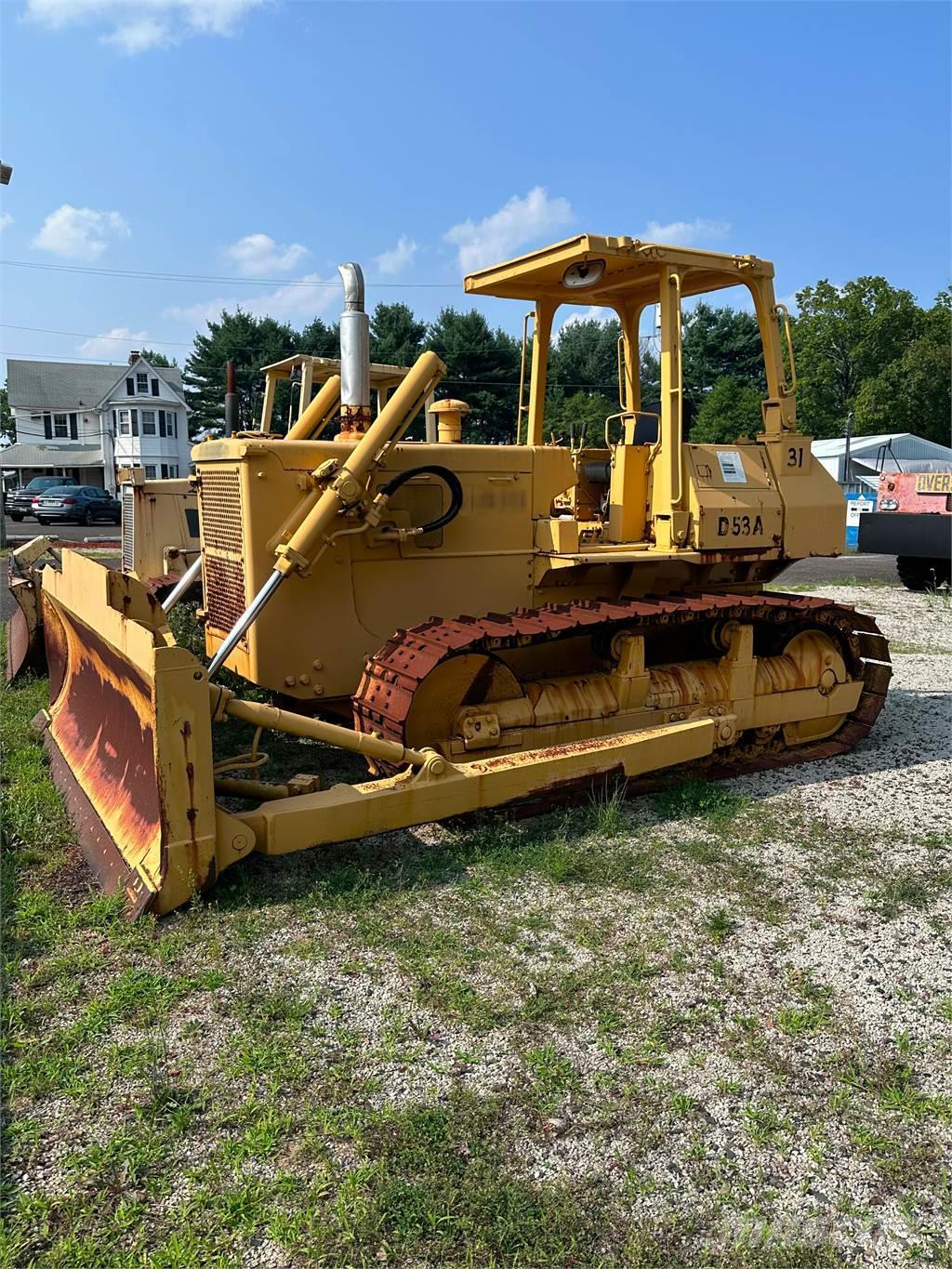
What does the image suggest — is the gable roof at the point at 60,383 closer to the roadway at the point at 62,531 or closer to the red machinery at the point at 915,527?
the roadway at the point at 62,531

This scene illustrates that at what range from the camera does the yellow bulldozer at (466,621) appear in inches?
168

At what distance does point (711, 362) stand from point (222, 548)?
45576mm

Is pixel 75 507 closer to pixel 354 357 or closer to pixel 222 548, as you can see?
pixel 222 548

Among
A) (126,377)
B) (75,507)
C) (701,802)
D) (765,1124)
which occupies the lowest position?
(765,1124)

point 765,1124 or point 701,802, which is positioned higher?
point 701,802

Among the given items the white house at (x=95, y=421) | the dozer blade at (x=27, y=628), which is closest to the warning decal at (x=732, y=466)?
the dozer blade at (x=27, y=628)

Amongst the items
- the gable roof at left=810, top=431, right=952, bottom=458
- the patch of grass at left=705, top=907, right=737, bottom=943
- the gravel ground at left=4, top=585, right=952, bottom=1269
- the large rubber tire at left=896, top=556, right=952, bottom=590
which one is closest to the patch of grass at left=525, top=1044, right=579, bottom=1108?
the gravel ground at left=4, top=585, right=952, bottom=1269

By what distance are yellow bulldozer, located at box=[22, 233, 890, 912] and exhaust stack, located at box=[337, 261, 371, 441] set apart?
0.02 metres

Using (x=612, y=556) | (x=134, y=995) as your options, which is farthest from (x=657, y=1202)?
(x=612, y=556)

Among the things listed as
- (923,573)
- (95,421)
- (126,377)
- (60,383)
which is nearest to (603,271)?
(923,573)

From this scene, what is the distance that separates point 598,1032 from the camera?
326 cm

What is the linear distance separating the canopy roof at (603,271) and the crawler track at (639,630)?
207 centimetres

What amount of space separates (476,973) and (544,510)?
317 centimetres

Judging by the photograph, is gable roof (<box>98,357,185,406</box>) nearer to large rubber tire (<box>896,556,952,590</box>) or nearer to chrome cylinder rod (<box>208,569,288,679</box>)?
large rubber tire (<box>896,556,952,590</box>)
